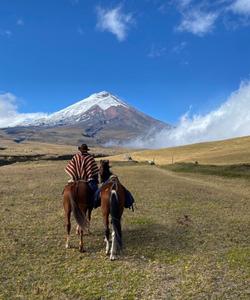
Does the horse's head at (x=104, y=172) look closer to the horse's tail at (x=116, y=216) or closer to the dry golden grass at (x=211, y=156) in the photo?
the horse's tail at (x=116, y=216)

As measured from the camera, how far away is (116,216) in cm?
1577

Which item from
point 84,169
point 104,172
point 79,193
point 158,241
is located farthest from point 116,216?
point 158,241

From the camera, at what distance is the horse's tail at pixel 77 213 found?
16.5 metres

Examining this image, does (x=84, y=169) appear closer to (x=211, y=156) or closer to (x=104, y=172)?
(x=104, y=172)

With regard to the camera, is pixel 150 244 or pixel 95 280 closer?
pixel 95 280

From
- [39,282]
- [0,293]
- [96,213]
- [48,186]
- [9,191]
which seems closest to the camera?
[0,293]

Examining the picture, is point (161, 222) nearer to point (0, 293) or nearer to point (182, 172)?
point (0, 293)

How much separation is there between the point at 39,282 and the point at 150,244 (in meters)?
5.38

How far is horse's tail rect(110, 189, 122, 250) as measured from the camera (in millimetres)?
15617

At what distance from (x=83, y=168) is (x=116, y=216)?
8.99ft

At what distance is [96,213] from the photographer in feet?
79.9

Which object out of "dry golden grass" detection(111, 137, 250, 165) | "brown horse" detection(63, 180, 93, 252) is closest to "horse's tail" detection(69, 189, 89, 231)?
"brown horse" detection(63, 180, 93, 252)

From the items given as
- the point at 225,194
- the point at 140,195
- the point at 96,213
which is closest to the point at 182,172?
the point at 225,194

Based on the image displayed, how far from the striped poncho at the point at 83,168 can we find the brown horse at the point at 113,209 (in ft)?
3.15
